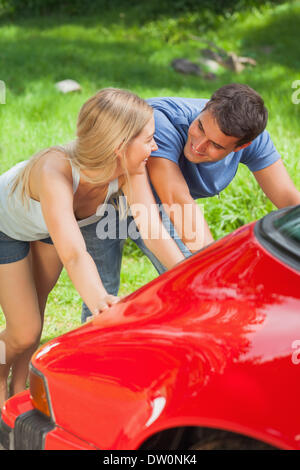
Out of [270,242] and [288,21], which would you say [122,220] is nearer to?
[270,242]

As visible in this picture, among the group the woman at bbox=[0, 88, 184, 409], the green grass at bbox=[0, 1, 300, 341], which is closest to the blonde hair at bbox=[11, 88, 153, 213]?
the woman at bbox=[0, 88, 184, 409]

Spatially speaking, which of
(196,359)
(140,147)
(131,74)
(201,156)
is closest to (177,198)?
(201,156)

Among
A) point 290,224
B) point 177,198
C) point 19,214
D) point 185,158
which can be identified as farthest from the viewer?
point 185,158

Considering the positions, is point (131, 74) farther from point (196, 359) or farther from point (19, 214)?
point (196, 359)

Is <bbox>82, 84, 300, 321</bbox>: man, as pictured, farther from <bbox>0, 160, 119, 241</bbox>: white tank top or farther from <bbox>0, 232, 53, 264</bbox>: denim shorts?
<bbox>0, 232, 53, 264</bbox>: denim shorts

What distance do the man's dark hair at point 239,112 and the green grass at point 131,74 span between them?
191cm

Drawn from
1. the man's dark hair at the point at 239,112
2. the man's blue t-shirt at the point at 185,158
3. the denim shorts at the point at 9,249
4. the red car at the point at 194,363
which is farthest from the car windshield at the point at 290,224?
the denim shorts at the point at 9,249

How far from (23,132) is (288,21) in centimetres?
983

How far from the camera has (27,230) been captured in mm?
2664

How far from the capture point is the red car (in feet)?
4.87

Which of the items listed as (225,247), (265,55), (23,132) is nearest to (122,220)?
(225,247)

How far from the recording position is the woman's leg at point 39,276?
2.88 metres

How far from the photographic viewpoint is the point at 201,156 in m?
2.75

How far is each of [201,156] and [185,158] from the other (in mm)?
154
